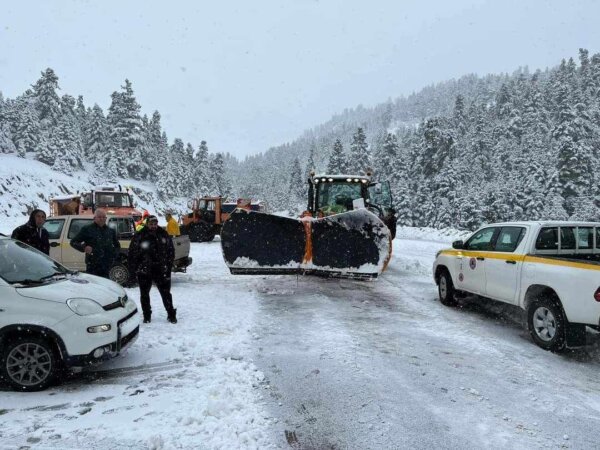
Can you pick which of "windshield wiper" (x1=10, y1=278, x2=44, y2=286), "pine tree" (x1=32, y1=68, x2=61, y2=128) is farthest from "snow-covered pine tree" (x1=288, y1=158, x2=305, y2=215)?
"windshield wiper" (x1=10, y1=278, x2=44, y2=286)

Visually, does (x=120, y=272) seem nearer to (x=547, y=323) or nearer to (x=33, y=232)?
(x=33, y=232)

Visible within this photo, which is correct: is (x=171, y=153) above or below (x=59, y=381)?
above

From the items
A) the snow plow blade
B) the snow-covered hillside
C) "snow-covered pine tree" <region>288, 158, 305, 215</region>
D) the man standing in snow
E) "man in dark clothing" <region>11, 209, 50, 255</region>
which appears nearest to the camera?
"man in dark clothing" <region>11, 209, 50, 255</region>

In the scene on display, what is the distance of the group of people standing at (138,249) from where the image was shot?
277 inches

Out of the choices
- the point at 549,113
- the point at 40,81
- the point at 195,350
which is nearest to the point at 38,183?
the point at 40,81

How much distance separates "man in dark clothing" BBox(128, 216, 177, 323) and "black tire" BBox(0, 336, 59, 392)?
2.47 meters

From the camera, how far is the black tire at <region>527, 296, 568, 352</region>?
5949mm

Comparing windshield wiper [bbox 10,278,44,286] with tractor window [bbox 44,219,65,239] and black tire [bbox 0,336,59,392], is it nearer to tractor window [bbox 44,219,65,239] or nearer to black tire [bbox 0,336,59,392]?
black tire [bbox 0,336,59,392]

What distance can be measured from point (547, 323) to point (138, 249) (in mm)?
6142

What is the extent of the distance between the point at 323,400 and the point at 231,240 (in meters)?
5.74

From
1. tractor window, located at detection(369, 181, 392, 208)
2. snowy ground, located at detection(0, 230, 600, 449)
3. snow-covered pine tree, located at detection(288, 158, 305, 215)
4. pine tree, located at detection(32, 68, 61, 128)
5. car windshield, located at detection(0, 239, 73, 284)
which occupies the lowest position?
snowy ground, located at detection(0, 230, 600, 449)

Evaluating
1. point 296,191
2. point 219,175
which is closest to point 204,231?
point 219,175

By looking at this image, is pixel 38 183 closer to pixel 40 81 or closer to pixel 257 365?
pixel 40 81

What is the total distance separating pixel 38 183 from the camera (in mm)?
44438
